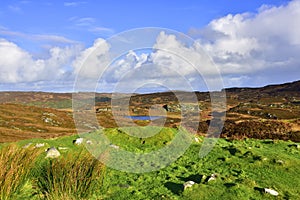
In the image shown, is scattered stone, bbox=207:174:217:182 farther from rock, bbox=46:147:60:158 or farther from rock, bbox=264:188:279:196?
rock, bbox=46:147:60:158

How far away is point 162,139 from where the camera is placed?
21016mm

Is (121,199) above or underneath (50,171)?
underneath

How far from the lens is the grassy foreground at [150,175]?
950 centimetres

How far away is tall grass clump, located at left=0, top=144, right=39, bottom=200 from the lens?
871cm

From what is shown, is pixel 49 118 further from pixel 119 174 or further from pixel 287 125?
pixel 119 174

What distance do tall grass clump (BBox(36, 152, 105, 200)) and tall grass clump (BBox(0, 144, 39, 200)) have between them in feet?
1.82

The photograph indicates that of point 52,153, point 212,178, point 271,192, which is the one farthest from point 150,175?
point 271,192

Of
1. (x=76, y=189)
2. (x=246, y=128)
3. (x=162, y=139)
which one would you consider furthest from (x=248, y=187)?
(x=246, y=128)

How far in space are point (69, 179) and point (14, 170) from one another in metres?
1.50

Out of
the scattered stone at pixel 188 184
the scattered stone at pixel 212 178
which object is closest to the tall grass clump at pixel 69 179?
the scattered stone at pixel 188 184

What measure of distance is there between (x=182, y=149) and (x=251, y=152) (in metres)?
4.22

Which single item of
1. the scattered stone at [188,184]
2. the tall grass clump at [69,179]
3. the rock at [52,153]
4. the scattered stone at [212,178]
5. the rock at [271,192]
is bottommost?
the rock at [271,192]

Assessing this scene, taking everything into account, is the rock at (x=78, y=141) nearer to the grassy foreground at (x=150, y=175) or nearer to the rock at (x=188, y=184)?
the grassy foreground at (x=150, y=175)

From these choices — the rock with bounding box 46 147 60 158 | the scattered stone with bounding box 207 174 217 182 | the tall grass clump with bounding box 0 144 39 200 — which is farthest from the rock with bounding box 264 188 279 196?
the rock with bounding box 46 147 60 158
